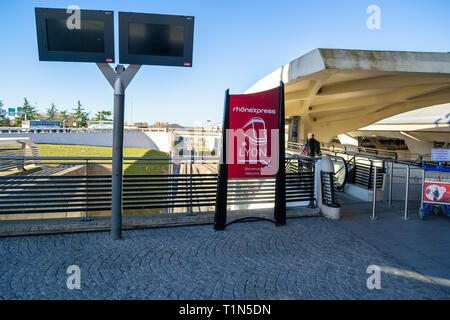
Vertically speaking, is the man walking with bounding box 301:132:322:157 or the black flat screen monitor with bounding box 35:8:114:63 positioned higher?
the black flat screen monitor with bounding box 35:8:114:63

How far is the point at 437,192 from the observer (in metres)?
7.01

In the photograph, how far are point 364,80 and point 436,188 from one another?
11302 millimetres

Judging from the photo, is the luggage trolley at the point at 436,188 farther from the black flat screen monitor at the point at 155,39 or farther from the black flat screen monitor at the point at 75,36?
the black flat screen monitor at the point at 75,36

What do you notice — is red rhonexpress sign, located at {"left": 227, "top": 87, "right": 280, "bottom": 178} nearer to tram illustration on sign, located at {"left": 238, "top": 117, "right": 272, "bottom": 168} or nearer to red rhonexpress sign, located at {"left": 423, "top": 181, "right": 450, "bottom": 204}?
tram illustration on sign, located at {"left": 238, "top": 117, "right": 272, "bottom": 168}

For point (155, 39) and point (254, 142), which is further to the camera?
point (254, 142)

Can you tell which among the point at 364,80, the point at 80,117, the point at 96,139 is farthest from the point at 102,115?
the point at 364,80

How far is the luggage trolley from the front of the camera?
6.95 meters

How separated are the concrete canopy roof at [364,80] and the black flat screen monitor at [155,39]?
24.0 feet

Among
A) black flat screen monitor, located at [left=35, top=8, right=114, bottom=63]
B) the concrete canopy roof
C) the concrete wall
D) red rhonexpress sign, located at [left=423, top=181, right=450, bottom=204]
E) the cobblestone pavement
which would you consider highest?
the concrete canopy roof

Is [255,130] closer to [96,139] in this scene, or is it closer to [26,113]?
[96,139]

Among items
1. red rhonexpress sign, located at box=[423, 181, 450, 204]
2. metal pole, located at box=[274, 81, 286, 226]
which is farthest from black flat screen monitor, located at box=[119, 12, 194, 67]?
red rhonexpress sign, located at box=[423, 181, 450, 204]

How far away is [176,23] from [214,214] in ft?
12.2

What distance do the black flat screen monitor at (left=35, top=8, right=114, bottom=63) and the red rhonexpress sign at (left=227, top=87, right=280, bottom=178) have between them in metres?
2.42

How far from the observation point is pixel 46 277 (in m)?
3.95
